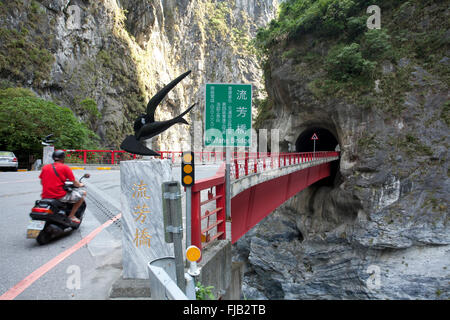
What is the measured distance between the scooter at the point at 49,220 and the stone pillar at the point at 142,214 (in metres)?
1.85

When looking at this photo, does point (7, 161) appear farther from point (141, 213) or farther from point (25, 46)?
point (141, 213)

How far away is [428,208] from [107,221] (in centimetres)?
1703

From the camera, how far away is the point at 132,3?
32969mm

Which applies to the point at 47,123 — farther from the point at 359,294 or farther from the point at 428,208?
the point at 428,208

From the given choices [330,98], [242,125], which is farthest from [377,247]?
[242,125]

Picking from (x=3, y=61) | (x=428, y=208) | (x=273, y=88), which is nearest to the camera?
(x=428, y=208)

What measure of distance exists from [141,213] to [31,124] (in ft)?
56.6

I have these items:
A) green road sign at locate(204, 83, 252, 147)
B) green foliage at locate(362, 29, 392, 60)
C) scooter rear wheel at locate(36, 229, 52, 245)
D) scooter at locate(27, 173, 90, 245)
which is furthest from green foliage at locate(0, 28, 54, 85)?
green foliage at locate(362, 29, 392, 60)

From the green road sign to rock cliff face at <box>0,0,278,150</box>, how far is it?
22.6m

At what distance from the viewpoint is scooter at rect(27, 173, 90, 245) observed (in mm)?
3789

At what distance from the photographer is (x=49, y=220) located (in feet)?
12.9

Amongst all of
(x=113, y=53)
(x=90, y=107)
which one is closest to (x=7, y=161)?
(x=90, y=107)

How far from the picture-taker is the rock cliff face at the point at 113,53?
68.3 ft

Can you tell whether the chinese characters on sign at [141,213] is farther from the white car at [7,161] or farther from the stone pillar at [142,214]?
the white car at [7,161]
